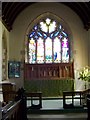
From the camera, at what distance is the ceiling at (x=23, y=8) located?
440 inches

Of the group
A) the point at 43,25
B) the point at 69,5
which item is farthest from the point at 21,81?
the point at 69,5

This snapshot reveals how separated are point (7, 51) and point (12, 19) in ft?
4.72

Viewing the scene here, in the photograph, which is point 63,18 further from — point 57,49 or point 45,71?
point 45,71

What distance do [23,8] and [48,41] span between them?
1.82 metres

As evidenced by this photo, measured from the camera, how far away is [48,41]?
1264 cm

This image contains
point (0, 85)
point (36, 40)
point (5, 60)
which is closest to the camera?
point (0, 85)

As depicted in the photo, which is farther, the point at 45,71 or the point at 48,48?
the point at 48,48

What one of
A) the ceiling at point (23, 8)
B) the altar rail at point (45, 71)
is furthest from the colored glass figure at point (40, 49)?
the ceiling at point (23, 8)

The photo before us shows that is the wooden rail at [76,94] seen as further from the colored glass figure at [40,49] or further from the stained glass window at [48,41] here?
the colored glass figure at [40,49]

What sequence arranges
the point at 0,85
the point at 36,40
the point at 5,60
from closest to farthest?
1. the point at 0,85
2. the point at 5,60
3. the point at 36,40

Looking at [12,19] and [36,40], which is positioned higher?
[12,19]

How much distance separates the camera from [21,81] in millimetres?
12125

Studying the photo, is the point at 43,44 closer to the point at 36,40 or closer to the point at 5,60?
the point at 36,40

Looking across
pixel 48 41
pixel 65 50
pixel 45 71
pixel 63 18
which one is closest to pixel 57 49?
pixel 65 50
